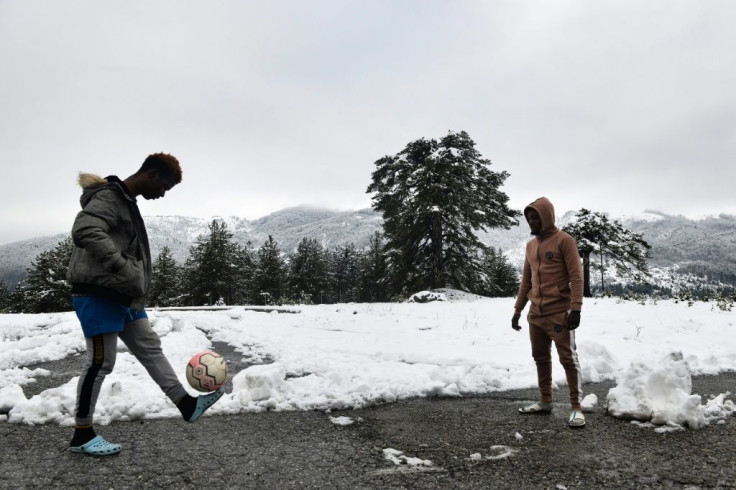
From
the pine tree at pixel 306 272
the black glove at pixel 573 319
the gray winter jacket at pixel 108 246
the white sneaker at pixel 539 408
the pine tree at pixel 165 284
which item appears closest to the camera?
the gray winter jacket at pixel 108 246

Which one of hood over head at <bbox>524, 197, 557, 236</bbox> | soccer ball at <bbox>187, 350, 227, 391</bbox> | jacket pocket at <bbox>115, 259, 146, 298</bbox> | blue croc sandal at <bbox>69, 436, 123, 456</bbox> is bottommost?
blue croc sandal at <bbox>69, 436, 123, 456</bbox>

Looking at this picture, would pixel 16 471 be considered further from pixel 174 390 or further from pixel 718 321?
pixel 718 321

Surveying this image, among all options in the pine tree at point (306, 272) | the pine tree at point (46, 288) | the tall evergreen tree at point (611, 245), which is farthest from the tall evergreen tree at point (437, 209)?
the pine tree at point (306, 272)

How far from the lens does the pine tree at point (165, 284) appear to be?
5041 centimetres

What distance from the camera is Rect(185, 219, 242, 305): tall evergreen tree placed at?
4762cm

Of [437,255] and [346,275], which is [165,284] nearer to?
[346,275]

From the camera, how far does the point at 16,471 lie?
286cm

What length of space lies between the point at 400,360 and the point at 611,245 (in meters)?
26.2

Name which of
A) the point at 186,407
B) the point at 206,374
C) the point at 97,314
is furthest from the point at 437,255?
the point at 97,314

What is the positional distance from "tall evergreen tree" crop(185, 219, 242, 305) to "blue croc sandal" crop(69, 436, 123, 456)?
45.9m

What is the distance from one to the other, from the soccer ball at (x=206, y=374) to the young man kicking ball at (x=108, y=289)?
1.19 feet

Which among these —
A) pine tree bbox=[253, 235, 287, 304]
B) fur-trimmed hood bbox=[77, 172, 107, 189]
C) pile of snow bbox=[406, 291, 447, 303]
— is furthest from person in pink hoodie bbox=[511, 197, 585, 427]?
pine tree bbox=[253, 235, 287, 304]

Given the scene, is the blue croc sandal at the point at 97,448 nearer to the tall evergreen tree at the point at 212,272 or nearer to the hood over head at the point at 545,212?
the hood over head at the point at 545,212

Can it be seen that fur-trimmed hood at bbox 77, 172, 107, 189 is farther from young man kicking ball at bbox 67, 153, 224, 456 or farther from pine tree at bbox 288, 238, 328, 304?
pine tree at bbox 288, 238, 328, 304
